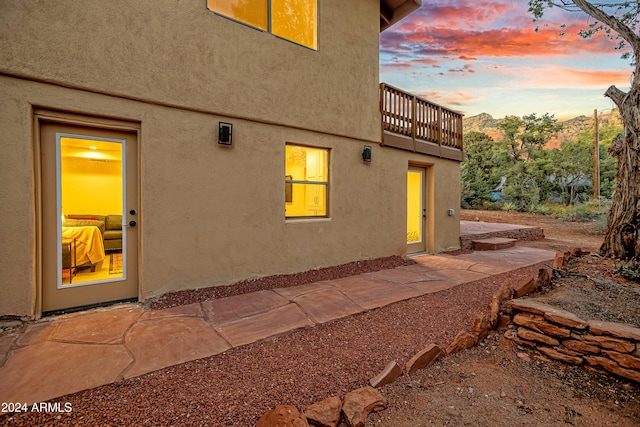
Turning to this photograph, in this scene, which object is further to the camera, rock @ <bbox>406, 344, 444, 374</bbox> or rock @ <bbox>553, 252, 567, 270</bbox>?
rock @ <bbox>553, 252, 567, 270</bbox>

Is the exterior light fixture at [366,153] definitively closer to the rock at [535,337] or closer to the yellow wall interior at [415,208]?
the yellow wall interior at [415,208]

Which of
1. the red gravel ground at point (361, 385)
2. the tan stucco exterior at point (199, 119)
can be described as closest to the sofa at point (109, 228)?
the tan stucco exterior at point (199, 119)

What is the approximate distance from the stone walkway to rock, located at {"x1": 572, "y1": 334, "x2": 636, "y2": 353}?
6.01 feet

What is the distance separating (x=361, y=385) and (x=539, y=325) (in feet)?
5.82

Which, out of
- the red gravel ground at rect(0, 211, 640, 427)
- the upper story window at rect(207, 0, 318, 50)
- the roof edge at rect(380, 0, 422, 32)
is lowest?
the red gravel ground at rect(0, 211, 640, 427)

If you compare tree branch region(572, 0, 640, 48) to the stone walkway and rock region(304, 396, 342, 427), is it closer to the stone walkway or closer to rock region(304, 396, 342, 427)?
the stone walkway

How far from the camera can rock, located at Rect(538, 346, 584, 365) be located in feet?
7.50

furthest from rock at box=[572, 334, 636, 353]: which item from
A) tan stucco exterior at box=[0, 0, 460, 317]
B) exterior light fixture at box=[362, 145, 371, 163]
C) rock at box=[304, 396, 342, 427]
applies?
exterior light fixture at box=[362, 145, 371, 163]

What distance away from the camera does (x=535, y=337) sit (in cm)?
251

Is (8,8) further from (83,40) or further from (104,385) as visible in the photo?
(104,385)

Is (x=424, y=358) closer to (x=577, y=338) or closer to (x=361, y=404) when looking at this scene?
(x=361, y=404)

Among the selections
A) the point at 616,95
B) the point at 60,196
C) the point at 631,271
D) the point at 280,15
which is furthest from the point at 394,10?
the point at 60,196

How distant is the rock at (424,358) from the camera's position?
218 centimetres

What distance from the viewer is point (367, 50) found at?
225 inches
